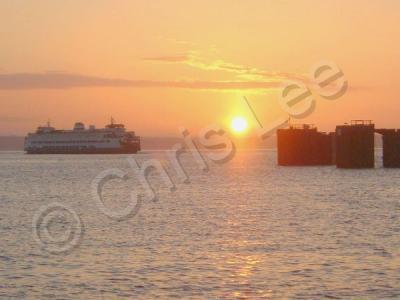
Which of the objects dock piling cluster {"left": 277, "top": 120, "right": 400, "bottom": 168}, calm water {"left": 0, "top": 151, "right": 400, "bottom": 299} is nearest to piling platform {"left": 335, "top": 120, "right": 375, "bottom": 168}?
dock piling cluster {"left": 277, "top": 120, "right": 400, "bottom": 168}

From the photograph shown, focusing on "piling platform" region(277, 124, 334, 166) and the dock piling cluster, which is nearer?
the dock piling cluster

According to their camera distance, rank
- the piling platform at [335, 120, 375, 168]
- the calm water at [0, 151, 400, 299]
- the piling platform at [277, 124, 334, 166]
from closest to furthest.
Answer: the calm water at [0, 151, 400, 299], the piling platform at [335, 120, 375, 168], the piling platform at [277, 124, 334, 166]

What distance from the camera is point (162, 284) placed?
32.7 meters

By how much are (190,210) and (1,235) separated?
75.7 ft

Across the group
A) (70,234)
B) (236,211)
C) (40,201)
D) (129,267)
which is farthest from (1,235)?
(40,201)

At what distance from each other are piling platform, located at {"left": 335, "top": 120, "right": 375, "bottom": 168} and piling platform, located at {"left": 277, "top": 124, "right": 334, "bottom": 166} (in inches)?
564

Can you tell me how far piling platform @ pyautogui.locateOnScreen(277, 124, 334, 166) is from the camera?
160 metres

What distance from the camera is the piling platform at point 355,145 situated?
134 metres

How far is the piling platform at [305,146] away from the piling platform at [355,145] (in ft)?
47.0

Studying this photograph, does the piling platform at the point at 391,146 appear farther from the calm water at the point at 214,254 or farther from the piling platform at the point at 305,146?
the calm water at the point at 214,254

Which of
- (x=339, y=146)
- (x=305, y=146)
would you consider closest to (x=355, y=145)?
(x=339, y=146)

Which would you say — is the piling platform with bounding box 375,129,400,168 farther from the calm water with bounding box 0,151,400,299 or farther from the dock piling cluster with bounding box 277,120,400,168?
the calm water with bounding box 0,151,400,299

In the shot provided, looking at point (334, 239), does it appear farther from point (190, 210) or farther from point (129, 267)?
point (190, 210)

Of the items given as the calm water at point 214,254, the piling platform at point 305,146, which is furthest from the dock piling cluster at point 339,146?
the calm water at point 214,254
